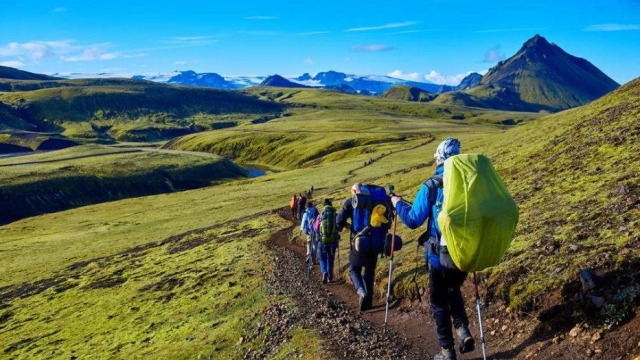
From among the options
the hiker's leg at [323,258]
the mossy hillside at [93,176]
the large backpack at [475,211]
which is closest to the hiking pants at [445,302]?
the large backpack at [475,211]

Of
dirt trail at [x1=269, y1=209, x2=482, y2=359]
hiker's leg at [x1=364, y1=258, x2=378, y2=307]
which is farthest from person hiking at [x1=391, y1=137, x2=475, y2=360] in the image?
hiker's leg at [x1=364, y1=258, x2=378, y2=307]

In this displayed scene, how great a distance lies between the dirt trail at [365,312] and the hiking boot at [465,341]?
1006 millimetres

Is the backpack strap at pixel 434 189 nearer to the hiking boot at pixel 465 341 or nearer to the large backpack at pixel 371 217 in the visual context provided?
the hiking boot at pixel 465 341

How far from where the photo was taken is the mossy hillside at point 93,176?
110812 mm

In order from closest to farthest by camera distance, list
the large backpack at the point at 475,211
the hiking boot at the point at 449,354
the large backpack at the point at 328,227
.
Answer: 1. the large backpack at the point at 475,211
2. the hiking boot at the point at 449,354
3. the large backpack at the point at 328,227

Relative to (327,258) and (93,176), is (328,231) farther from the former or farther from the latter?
(93,176)

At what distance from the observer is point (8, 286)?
45188 mm

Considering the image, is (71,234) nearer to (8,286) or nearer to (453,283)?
(8,286)

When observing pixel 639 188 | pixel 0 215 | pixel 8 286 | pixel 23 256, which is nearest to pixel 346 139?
pixel 0 215

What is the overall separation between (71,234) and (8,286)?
2714 centimetres

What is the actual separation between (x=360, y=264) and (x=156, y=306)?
17.7 m

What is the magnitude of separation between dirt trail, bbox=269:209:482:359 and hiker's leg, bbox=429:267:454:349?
1452 mm

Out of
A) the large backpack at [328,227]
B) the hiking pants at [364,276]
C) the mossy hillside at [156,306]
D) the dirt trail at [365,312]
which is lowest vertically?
the mossy hillside at [156,306]

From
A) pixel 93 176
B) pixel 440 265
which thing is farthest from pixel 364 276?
pixel 93 176
